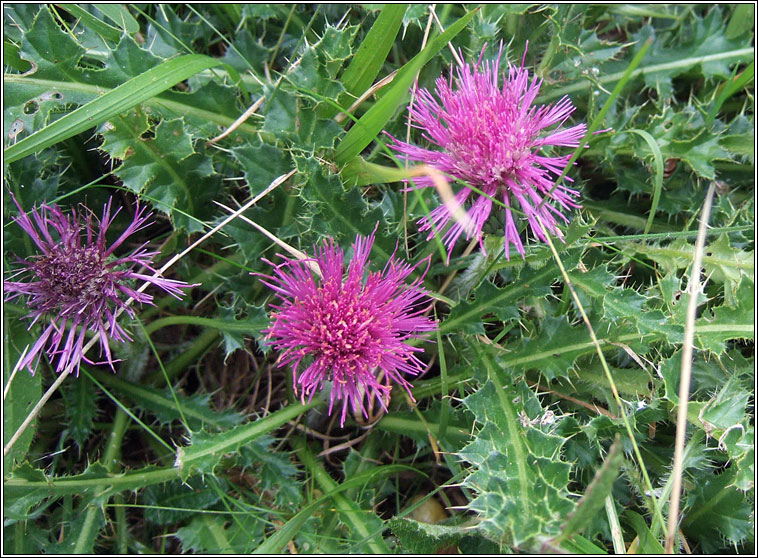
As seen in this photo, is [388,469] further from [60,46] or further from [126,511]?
[60,46]

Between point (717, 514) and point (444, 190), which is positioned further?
point (717, 514)

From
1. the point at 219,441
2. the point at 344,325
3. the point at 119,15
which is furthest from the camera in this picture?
the point at 119,15

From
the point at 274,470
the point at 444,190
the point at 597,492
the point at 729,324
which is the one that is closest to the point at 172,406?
the point at 274,470

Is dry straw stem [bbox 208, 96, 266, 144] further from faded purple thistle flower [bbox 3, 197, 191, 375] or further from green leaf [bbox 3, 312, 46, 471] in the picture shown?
green leaf [bbox 3, 312, 46, 471]

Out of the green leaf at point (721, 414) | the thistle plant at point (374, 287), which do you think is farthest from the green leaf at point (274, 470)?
the green leaf at point (721, 414)

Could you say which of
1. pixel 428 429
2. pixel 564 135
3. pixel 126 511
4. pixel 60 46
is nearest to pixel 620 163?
pixel 564 135

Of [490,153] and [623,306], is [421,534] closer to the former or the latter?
[623,306]

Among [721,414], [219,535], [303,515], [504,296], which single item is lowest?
[219,535]
